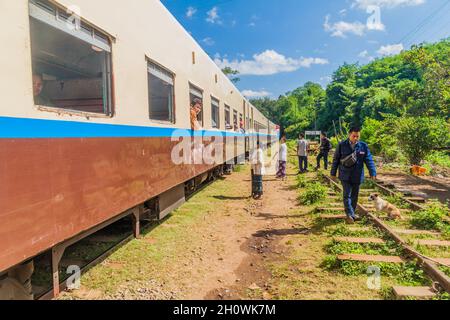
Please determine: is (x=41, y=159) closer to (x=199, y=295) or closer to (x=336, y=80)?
(x=199, y=295)

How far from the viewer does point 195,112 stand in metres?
6.90

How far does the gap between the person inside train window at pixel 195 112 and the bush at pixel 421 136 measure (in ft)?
32.8

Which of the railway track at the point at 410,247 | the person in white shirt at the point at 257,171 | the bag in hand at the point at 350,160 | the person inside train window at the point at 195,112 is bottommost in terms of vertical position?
the railway track at the point at 410,247

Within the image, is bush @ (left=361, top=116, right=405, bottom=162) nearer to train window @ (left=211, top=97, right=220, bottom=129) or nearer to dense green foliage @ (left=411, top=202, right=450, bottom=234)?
train window @ (left=211, top=97, right=220, bottom=129)

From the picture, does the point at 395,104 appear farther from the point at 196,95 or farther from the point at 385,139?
the point at 196,95

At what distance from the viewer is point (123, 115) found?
153 inches

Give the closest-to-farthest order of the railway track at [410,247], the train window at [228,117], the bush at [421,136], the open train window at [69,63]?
1. the open train window at [69,63]
2. the railway track at [410,247]
3. the train window at [228,117]
4. the bush at [421,136]

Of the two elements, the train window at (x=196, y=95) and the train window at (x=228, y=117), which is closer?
the train window at (x=196, y=95)

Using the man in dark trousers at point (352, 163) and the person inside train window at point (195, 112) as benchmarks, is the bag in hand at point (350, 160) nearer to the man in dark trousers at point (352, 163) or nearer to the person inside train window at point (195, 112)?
the man in dark trousers at point (352, 163)

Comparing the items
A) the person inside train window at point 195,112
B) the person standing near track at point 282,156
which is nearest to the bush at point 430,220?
the person inside train window at point 195,112

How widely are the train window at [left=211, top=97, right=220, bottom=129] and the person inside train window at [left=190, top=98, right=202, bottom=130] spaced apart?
4.88 ft

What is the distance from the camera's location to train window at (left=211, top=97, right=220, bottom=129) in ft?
29.5

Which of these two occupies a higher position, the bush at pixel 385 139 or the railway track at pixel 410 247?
the bush at pixel 385 139

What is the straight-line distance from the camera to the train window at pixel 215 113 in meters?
8.98
